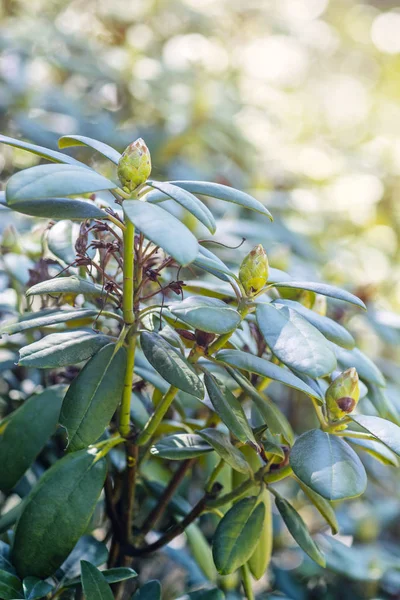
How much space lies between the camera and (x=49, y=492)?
0.71 meters

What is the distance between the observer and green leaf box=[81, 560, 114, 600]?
2.19ft

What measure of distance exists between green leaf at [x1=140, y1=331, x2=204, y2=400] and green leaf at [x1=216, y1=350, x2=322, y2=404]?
0.13ft

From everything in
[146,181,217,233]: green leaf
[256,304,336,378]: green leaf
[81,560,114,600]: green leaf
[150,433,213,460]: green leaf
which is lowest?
[81,560,114,600]: green leaf

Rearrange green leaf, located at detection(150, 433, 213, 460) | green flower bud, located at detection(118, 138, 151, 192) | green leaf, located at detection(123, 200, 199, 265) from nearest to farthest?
green leaf, located at detection(123, 200, 199, 265) → green flower bud, located at detection(118, 138, 151, 192) → green leaf, located at detection(150, 433, 213, 460)

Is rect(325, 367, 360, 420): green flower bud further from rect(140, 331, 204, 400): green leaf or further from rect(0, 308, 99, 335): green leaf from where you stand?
rect(0, 308, 99, 335): green leaf

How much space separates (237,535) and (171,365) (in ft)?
0.69

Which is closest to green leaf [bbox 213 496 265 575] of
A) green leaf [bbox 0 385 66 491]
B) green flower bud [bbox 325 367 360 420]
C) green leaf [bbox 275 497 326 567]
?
green leaf [bbox 275 497 326 567]

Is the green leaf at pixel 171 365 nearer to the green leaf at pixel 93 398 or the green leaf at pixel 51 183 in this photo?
the green leaf at pixel 93 398

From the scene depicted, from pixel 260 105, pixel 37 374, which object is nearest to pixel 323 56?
pixel 260 105

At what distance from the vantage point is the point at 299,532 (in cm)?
72

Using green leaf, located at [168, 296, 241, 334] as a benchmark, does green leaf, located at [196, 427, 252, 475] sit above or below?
below

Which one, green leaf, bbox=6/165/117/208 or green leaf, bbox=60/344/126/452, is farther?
green leaf, bbox=60/344/126/452

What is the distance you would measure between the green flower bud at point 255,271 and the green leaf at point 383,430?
15 cm

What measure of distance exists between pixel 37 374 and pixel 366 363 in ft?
1.78
